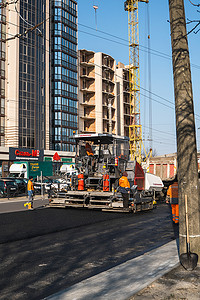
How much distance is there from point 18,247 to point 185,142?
15.7ft

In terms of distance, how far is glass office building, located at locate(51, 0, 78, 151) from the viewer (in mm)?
65750

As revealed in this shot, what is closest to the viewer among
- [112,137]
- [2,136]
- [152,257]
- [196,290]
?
[196,290]

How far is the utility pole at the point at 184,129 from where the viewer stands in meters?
5.91

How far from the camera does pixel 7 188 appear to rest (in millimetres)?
26156

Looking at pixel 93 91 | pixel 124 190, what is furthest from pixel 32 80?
pixel 124 190

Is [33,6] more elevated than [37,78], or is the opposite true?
[33,6]

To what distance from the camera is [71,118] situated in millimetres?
68750

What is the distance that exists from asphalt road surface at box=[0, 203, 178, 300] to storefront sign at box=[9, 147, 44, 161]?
124 feet

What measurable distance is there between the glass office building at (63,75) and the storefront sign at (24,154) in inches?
363

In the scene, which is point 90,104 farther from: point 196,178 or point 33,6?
point 196,178

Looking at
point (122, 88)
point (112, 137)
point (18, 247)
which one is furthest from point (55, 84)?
point (18, 247)

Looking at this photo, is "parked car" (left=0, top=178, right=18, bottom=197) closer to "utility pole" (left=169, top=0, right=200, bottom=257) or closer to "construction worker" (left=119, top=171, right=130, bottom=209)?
"construction worker" (left=119, top=171, right=130, bottom=209)

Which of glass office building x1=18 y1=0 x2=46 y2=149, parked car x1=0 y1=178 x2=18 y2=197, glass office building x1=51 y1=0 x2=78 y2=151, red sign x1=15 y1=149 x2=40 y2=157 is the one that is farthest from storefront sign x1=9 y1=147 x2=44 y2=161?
parked car x1=0 y1=178 x2=18 y2=197

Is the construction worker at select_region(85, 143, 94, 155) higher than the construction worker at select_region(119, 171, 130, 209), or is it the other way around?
the construction worker at select_region(85, 143, 94, 155)
